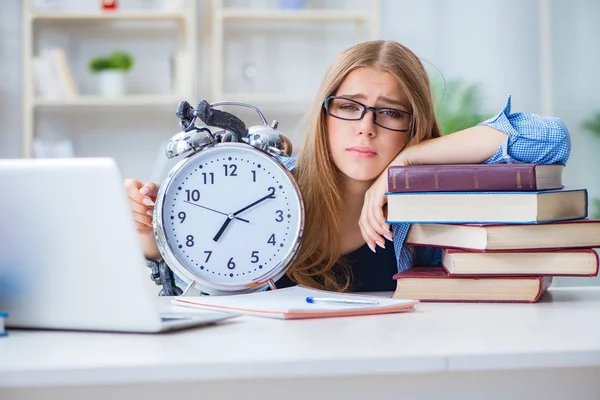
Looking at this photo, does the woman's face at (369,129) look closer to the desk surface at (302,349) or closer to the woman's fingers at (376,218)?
the woman's fingers at (376,218)

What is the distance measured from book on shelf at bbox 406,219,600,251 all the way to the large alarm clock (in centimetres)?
28

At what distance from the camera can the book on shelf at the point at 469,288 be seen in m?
1.28

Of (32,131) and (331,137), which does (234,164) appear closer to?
(331,137)

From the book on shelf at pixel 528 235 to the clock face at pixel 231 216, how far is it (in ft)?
0.91

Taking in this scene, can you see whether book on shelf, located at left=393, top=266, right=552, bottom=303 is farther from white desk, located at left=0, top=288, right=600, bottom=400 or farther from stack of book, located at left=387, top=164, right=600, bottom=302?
white desk, located at left=0, top=288, right=600, bottom=400

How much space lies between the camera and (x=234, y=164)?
1356mm

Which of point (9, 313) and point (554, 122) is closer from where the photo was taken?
point (9, 313)

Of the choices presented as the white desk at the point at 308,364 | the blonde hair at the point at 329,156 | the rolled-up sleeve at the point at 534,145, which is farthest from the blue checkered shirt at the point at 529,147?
the white desk at the point at 308,364

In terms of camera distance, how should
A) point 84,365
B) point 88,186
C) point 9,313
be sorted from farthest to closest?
point 9,313 < point 88,186 < point 84,365

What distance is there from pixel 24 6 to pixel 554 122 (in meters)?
2.92

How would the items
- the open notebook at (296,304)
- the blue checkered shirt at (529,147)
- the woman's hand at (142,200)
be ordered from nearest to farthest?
the open notebook at (296,304), the woman's hand at (142,200), the blue checkered shirt at (529,147)

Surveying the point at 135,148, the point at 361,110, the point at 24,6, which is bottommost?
the point at 135,148

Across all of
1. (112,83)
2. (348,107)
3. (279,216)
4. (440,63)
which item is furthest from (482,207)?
(440,63)

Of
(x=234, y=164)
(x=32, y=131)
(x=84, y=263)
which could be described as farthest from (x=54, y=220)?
(x=32, y=131)
